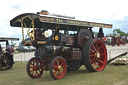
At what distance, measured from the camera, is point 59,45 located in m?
7.45

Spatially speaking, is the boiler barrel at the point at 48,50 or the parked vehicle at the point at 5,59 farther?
the parked vehicle at the point at 5,59

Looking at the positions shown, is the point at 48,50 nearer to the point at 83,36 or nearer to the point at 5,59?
the point at 83,36

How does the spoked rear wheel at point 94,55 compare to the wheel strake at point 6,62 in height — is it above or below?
above

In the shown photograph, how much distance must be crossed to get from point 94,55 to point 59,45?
5.83 ft

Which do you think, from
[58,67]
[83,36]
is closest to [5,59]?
[83,36]

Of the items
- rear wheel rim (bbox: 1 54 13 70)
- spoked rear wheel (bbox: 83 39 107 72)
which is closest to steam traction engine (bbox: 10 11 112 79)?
spoked rear wheel (bbox: 83 39 107 72)

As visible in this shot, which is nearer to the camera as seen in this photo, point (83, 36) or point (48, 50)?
point (48, 50)

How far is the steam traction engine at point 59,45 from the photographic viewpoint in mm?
6704

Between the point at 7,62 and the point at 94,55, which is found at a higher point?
the point at 94,55

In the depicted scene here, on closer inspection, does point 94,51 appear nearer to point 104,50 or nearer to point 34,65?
point 104,50

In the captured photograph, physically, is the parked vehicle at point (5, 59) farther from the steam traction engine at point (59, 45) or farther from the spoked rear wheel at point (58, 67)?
the spoked rear wheel at point (58, 67)

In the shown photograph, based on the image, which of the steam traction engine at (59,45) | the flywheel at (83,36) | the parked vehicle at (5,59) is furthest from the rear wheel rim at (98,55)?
the parked vehicle at (5,59)

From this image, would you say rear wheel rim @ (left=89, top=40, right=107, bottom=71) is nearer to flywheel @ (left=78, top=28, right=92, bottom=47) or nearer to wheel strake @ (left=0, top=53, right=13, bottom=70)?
flywheel @ (left=78, top=28, right=92, bottom=47)

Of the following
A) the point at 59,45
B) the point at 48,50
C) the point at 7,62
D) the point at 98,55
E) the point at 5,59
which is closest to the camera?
the point at 48,50
